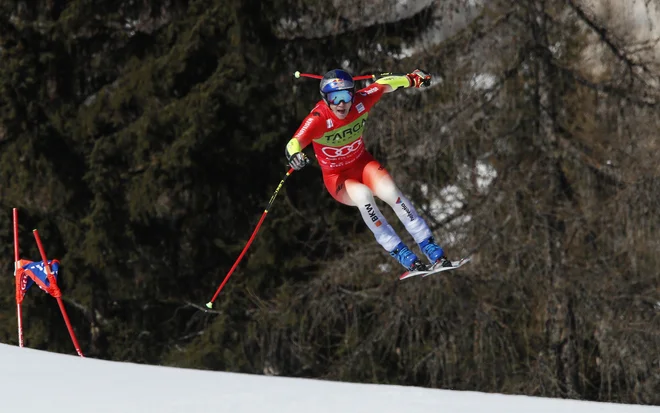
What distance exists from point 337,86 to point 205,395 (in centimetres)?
252

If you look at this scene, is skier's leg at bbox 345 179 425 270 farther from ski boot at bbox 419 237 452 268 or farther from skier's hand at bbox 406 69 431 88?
skier's hand at bbox 406 69 431 88

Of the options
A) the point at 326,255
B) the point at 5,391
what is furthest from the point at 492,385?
the point at 5,391

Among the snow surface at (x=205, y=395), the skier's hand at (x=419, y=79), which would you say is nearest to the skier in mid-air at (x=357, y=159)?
the skier's hand at (x=419, y=79)

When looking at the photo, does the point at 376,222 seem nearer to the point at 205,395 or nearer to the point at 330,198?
the point at 205,395

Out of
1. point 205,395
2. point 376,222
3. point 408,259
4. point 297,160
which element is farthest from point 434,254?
point 205,395

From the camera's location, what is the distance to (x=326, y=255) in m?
18.1

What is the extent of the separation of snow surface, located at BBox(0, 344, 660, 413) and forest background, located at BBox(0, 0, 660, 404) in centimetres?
673

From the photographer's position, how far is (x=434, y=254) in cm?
921

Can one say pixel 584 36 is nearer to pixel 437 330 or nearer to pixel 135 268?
pixel 437 330

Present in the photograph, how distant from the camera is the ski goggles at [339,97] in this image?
897cm

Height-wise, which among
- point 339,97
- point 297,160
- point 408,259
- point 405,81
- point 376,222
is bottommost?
point 408,259

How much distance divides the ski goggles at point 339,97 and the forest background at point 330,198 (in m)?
5.72

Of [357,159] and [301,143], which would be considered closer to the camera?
[301,143]

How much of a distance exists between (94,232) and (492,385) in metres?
6.54
